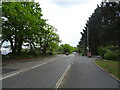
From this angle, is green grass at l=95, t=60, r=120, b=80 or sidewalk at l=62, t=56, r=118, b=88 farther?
green grass at l=95, t=60, r=120, b=80

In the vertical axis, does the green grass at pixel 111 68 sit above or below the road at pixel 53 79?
below

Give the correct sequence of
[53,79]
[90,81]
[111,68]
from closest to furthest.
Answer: [90,81] < [53,79] < [111,68]

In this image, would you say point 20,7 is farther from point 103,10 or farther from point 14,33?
point 103,10

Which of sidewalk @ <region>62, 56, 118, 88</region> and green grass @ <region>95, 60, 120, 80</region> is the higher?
sidewalk @ <region>62, 56, 118, 88</region>

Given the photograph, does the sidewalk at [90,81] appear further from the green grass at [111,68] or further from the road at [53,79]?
the green grass at [111,68]

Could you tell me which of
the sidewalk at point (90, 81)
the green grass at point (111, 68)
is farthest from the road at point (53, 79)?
the green grass at point (111, 68)

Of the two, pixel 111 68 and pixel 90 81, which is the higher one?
pixel 90 81

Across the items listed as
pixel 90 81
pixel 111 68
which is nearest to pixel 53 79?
pixel 90 81

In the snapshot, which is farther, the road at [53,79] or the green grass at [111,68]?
the green grass at [111,68]

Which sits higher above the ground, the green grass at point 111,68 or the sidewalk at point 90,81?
the sidewalk at point 90,81

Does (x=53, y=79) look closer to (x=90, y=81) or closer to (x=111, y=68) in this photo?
(x=90, y=81)

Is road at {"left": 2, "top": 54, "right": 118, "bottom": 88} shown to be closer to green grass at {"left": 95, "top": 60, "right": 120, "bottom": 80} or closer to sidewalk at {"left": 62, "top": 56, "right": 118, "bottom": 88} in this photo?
sidewalk at {"left": 62, "top": 56, "right": 118, "bottom": 88}

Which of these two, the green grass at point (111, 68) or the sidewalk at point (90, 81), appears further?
the green grass at point (111, 68)

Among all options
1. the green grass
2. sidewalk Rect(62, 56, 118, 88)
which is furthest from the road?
the green grass
